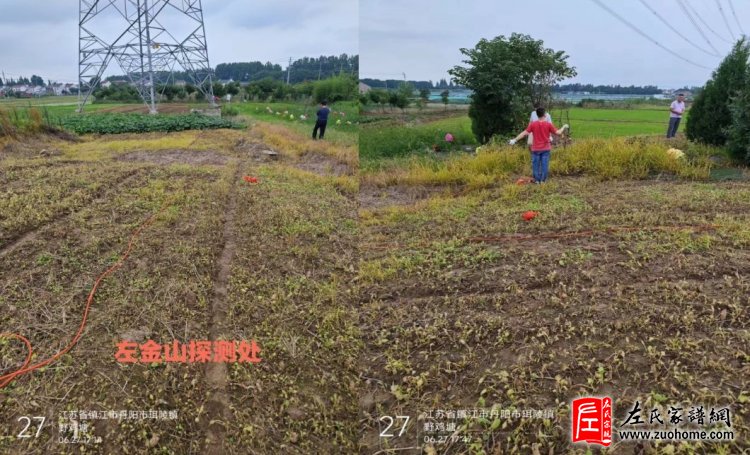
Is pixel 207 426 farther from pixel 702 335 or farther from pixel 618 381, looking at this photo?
pixel 702 335

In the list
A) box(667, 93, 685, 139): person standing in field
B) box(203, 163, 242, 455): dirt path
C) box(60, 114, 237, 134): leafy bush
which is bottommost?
box(203, 163, 242, 455): dirt path

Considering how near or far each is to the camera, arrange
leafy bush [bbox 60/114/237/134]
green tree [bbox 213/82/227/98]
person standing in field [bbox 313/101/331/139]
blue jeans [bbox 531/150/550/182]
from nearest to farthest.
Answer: blue jeans [bbox 531/150/550/182] → person standing in field [bbox 313/101/331/139] → leafy bush [bbox 60/114/237/134] → green tree [bbox 213/82/227/98]

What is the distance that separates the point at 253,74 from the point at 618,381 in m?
46.0

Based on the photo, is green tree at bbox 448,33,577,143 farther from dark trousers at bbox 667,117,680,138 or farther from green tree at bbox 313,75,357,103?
green tree at bbox 313,75,357,103

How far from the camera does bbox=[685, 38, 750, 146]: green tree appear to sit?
807 cm

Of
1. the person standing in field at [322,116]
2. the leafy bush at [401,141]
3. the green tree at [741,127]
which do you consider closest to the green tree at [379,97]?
the person standing in field at [322,116]

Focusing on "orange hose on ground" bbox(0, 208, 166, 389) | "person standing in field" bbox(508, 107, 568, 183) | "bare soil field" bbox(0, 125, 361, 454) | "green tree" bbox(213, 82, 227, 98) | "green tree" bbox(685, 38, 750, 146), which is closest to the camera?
"bare soil field" bbox(0, 125, 361, 454)

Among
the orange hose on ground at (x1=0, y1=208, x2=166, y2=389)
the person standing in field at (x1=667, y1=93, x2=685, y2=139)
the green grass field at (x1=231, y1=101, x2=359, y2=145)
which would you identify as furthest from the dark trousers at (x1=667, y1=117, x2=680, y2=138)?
the orange hose on ground at (x1=0, y1=208, x2=166, y2=389)

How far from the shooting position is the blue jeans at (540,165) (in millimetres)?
6285

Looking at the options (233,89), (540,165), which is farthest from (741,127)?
(233,89)

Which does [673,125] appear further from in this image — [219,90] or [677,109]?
[219,90]


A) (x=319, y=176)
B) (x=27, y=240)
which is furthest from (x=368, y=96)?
(x=27, y=240)

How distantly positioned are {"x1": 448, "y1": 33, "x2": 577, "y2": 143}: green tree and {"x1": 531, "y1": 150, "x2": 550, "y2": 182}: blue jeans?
338 centimetres

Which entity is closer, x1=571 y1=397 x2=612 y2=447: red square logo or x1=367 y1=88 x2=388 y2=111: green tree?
x1=571 y1=397 x2=612 y2=447: red square logo
